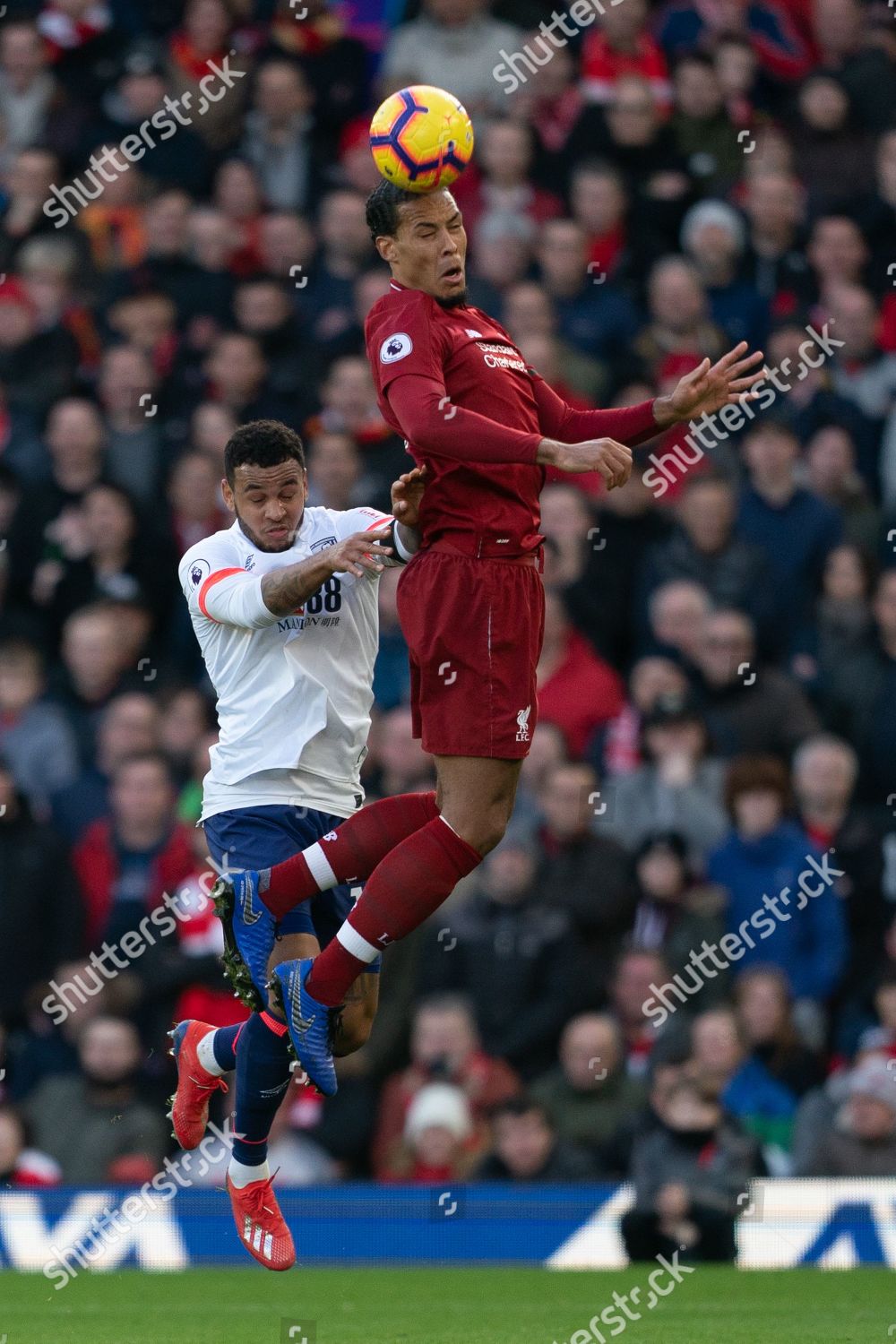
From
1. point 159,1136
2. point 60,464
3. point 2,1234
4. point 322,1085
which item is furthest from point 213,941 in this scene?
point 322,1085

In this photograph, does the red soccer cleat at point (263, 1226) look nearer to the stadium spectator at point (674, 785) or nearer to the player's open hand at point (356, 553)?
the player's open hand at point (356, 553)

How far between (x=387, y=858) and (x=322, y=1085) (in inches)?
27.3

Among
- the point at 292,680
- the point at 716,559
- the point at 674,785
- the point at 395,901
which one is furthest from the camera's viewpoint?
the point at 716,559

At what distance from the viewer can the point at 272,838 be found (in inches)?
303

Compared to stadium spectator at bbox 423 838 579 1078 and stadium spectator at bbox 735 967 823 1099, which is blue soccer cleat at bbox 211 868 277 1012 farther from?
stadium spectator at bbox 735 967 823 1099

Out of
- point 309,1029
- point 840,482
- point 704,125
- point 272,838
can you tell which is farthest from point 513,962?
point 704,125

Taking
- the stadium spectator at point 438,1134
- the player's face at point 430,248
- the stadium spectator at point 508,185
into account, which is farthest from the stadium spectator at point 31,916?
the player's face at point 430,248

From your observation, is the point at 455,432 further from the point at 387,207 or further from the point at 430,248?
the point at 387,207

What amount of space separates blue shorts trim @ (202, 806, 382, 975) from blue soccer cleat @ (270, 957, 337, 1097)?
12.5 inches

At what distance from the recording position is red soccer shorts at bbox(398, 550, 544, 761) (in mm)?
7152

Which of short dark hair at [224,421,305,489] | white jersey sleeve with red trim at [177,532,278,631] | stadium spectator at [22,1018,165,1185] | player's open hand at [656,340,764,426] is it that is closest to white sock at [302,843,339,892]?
white jersey sleeve with red trim at [177,532,278,631]

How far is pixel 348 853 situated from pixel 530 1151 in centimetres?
326

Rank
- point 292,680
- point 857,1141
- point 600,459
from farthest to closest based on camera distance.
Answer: point 857,1141, point 292,680, point 600,459

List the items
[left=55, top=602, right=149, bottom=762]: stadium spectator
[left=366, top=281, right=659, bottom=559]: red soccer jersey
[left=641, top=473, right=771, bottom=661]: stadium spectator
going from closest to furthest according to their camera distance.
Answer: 1. [left=366, top=281, right=659, bottom=559]: red soccer jersey
2. [left=641, top=473, right=771, bottom=661]: stadium spectator
3. [left=55, top=602, right=149, bottom=762]: stadium spectator
